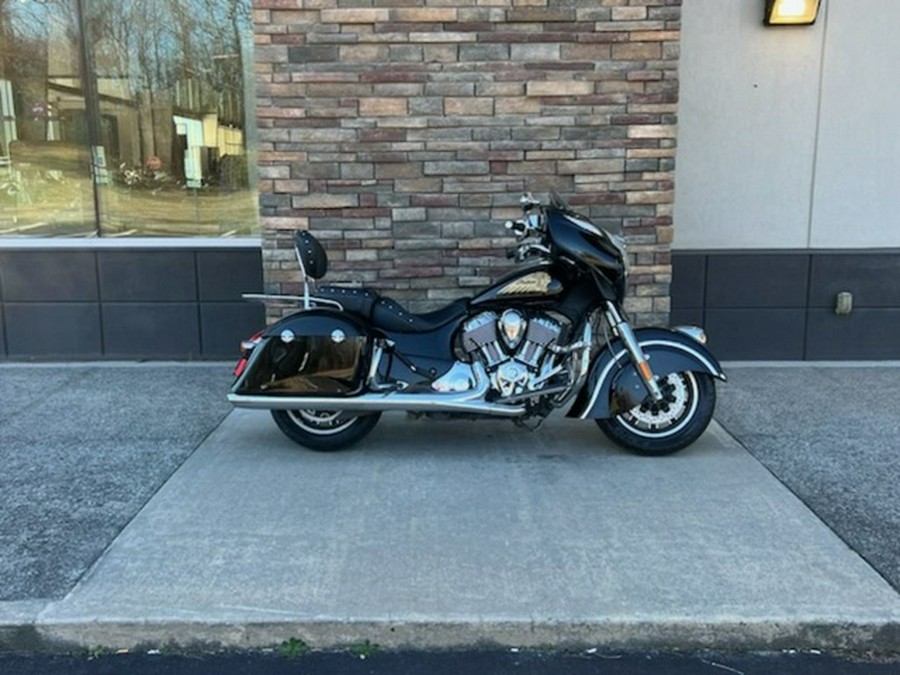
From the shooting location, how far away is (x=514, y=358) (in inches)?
174

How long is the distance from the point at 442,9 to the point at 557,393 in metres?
2.64

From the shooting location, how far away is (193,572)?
128 inches

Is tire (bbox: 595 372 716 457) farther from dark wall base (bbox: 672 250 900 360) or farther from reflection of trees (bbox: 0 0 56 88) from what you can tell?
reflection of trees (bbox: 0 0 56 88)

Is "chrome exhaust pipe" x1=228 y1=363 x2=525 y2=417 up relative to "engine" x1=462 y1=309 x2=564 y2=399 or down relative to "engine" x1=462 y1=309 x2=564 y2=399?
down

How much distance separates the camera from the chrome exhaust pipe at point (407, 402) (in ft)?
14.3

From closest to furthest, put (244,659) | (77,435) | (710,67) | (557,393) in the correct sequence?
(244,659) < (557,393) < (77,435) < (710,67)

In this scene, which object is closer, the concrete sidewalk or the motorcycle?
the concrete sidewalk

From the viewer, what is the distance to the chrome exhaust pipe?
4363 mm

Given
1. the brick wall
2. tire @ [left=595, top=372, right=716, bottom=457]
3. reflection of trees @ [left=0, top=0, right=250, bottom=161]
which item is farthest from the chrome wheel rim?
reflection of trees @ [left=0, top=0, right=250, bottom=161]

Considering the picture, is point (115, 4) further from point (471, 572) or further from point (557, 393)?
point (471, 572)

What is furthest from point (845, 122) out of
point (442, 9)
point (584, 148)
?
point (442, 9)

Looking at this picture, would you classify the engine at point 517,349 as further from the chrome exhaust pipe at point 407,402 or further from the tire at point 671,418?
the tire at point 671,418

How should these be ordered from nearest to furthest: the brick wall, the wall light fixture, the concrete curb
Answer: the concrete curb < the brick wall < the wall light fixture

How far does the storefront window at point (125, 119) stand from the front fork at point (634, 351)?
11.9 feet
